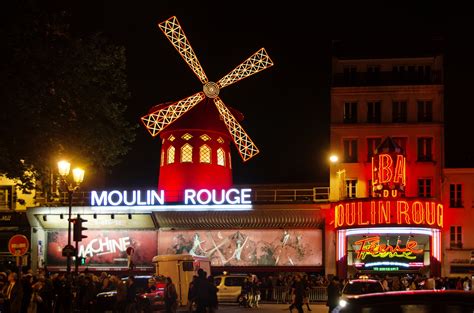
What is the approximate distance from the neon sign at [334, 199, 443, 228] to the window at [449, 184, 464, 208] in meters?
2.49

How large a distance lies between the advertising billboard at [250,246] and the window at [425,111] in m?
7.39

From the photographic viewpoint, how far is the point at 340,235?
120 ft

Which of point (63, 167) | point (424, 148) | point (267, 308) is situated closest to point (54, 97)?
point (63, 167)

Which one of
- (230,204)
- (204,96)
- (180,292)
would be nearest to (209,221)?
(230,204)

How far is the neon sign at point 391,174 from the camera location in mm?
34781

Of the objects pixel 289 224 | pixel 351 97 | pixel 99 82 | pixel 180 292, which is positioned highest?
pixel 351 97

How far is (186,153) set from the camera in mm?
38188

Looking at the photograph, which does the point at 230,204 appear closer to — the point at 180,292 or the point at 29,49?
the point at 180,292

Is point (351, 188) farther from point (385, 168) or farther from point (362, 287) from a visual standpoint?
point (362, 287)

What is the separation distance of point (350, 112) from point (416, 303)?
1308 inches

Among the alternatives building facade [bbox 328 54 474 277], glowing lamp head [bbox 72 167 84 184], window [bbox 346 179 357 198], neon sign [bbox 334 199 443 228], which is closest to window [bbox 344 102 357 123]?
building facade [bbox 328 54 474 277]

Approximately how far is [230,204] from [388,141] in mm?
A: 7956

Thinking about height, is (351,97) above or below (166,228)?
above

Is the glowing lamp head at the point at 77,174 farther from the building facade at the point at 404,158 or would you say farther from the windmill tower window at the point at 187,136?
the windmill tower window at the point at 187,136
